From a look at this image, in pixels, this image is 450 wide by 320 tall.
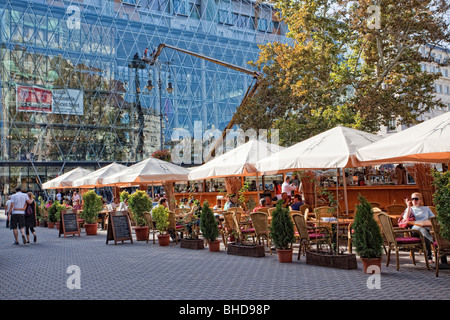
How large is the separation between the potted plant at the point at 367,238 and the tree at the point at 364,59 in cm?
1250

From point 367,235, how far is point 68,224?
1440cm

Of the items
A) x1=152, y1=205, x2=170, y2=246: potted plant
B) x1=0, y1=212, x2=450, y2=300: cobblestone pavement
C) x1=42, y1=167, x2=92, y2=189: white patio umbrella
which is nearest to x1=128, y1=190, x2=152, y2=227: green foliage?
x1=152, y1=205, x2=170, y2=246: potted plant

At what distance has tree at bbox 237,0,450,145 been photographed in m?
20.5

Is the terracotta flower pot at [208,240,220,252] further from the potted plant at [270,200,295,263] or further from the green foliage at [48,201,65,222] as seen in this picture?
the green foliage at [48,201,65,222]

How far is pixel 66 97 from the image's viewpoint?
1720 inches

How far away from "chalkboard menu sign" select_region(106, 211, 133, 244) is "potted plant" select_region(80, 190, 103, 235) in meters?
4.70

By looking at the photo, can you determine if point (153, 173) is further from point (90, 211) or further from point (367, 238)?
point (367, 238)

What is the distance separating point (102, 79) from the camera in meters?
45.9

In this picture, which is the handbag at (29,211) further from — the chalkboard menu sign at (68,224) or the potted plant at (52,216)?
the potted plant at (52,216)

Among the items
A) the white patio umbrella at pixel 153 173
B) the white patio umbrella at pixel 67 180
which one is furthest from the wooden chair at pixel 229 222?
the white patio umbrella at pixel 67 180

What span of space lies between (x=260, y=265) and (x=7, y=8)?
39.3 m
